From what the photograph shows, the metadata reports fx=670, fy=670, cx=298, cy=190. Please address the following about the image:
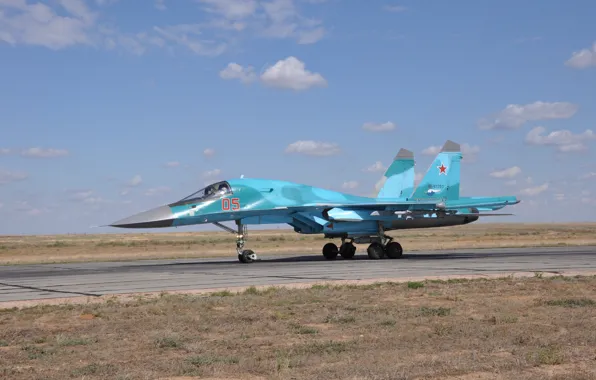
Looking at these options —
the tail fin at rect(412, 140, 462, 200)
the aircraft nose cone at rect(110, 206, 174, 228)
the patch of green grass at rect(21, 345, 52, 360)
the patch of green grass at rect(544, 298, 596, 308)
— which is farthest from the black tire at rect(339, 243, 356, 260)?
the patch of green grass at rect(21, 345, 52, 360)

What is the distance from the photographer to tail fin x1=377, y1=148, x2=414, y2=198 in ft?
110

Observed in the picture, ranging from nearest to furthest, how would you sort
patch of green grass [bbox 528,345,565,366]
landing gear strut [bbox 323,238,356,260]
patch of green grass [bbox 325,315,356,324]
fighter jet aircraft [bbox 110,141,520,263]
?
patch of green grass [bbox 528,345,565,366] → patch of green grass [bbox 325,315,356,324] → fighter jet aircraft [bbox 110,141,520,263] → landing gear strut [bbox 323,238,356,260]

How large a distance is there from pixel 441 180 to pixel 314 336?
24.1m

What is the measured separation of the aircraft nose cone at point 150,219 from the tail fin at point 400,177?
40.0 feet

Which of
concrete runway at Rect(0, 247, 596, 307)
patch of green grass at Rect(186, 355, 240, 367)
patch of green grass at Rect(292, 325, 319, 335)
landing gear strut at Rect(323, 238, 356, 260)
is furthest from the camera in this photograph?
landing gear strut at Rect(323, 238, 356, 260)

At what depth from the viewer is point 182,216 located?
25328mm

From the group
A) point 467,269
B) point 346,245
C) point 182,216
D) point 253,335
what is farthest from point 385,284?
point 346,245

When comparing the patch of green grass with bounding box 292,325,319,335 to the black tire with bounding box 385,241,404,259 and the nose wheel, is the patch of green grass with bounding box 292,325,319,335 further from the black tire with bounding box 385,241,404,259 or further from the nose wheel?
the black tire with bounding box 385,241,404,259

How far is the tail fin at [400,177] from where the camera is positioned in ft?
110

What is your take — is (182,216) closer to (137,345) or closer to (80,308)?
(80,308)

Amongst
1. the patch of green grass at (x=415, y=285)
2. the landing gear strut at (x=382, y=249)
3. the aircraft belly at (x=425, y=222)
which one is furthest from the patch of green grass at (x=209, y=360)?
the aircraft belly at (x=425, y=222)

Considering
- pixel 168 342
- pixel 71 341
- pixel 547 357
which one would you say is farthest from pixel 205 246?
pixel 547 357

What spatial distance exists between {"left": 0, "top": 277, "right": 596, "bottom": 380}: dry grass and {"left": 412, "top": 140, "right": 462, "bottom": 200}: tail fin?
17.7 m

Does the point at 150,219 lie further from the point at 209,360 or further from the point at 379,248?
the point at 209,360
